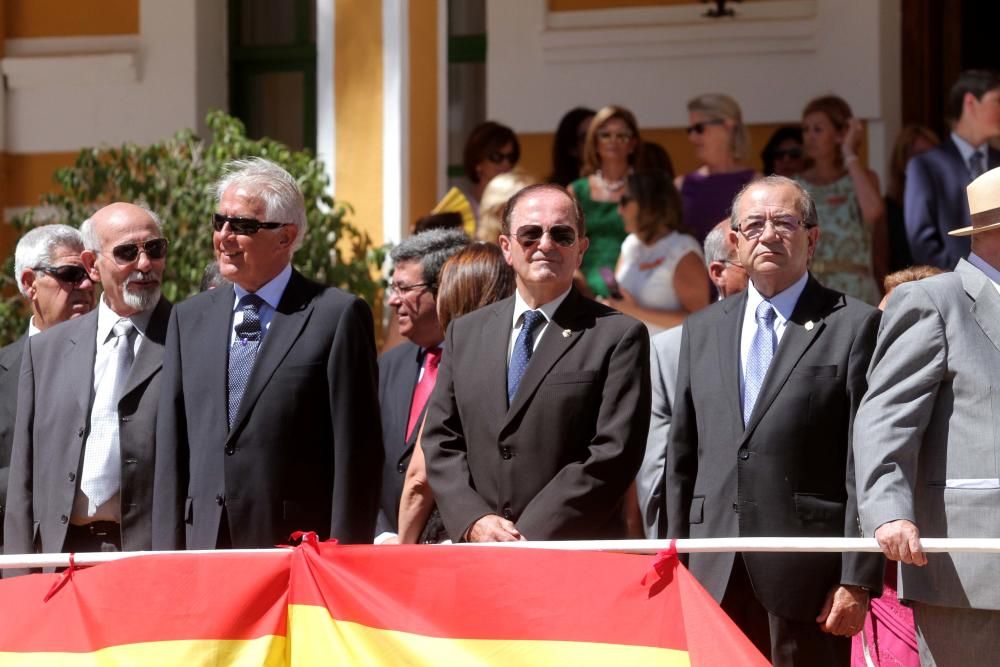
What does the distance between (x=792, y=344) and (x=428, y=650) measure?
1636mm

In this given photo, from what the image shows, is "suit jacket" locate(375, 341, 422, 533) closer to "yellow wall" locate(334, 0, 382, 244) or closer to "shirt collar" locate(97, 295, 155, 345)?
"shirt collar" locate(97, 295, 155, 345)

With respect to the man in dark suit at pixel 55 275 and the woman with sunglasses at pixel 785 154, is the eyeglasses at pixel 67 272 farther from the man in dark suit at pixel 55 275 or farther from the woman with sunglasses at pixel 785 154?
the woman with sunglasses at pixel 785 154

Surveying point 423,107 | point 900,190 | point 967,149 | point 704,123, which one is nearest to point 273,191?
point 704,123

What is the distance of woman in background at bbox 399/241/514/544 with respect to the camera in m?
6.86

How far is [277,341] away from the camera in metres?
6.35

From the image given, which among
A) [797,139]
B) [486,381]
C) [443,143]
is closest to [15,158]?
[443,143]

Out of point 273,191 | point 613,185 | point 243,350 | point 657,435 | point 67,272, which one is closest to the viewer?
point 243,350

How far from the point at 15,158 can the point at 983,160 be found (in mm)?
6583

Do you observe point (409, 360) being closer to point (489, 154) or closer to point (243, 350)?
point (243, 350)

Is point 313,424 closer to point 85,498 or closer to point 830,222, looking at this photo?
point 85,498

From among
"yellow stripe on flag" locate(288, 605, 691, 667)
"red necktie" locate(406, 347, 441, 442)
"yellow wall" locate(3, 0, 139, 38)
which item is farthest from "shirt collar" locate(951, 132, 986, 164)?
"yellow wall" locate(3, 0, 139, 38)

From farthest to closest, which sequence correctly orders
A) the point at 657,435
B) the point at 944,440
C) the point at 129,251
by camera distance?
the point at 657,435 → the point at 129,251 → the point at 944,440

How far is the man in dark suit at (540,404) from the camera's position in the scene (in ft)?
19.7

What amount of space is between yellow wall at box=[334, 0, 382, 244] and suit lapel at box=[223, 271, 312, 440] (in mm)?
4579
